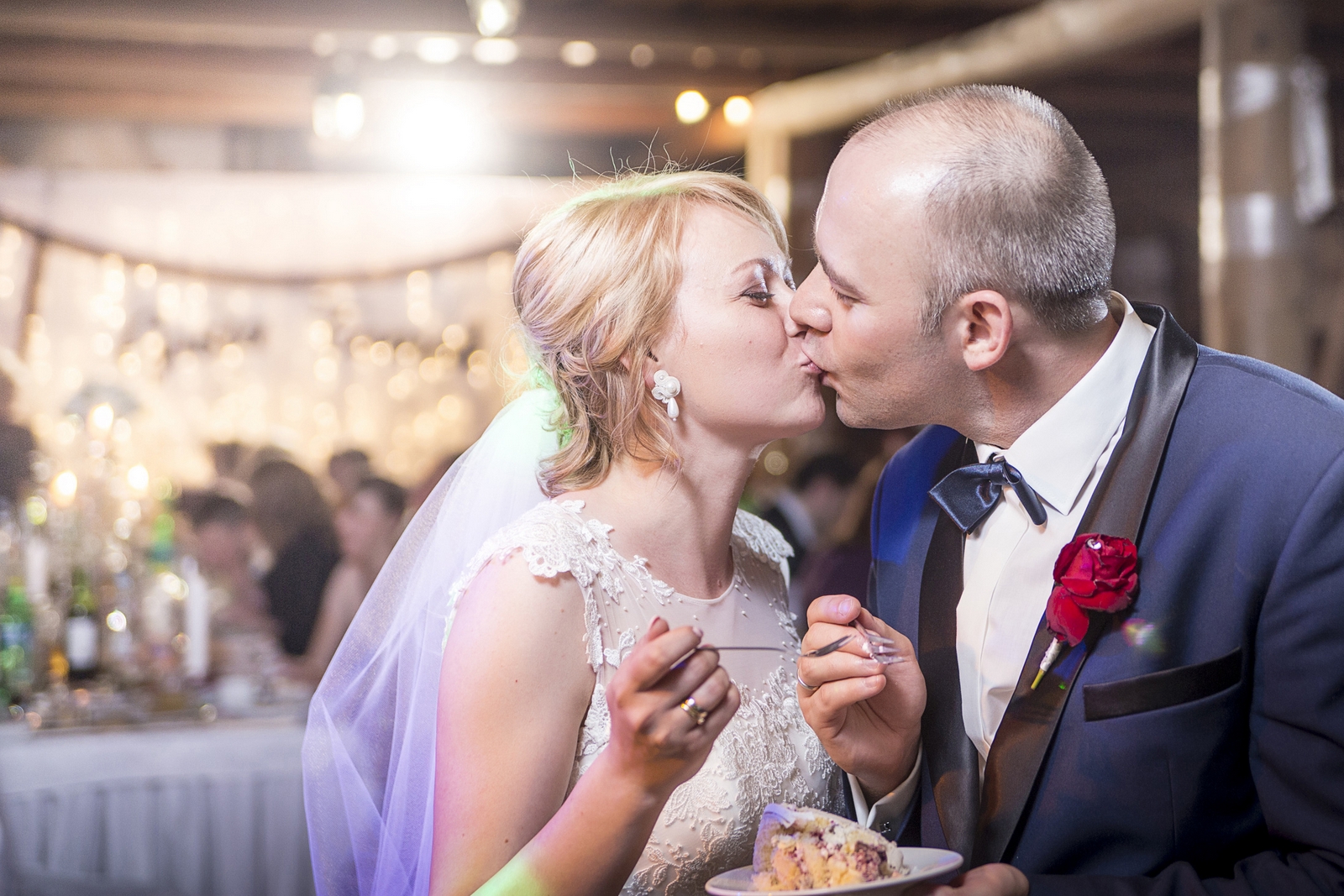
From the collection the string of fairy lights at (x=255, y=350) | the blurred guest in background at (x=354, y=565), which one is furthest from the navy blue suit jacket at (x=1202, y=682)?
the string of fairy lights at (x=255, y=350)

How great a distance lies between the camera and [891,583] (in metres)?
1.89

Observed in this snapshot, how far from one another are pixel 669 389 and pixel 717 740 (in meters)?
0.61

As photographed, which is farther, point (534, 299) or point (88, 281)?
point (88, 281)

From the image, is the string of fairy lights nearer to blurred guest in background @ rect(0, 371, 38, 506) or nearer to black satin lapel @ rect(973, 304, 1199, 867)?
blurred guest in background @ rect(0, 371, 38, 506)

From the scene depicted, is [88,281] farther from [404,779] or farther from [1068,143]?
[1068,143]

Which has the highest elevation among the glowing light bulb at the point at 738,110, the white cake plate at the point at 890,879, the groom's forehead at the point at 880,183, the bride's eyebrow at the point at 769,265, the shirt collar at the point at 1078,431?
the glowing light bulb at the point at 738,110

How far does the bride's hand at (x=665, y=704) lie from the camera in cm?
127

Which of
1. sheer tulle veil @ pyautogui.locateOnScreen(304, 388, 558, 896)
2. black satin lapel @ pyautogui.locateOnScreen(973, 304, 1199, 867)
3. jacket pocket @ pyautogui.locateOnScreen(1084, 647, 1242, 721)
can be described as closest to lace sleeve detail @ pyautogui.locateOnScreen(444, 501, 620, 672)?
sheer tulle veil @ pyautogui.locateOnScreen(304, 388, 558, 896)

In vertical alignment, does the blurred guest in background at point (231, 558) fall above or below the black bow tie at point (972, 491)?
below

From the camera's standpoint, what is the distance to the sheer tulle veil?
6.15ft

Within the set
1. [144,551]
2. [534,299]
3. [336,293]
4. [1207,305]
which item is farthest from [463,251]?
[534,299]

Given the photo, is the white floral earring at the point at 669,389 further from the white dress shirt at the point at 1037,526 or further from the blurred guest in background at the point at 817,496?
the blurred guest in background at the point at 817,496

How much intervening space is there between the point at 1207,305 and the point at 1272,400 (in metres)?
3.80

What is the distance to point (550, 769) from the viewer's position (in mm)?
1638
